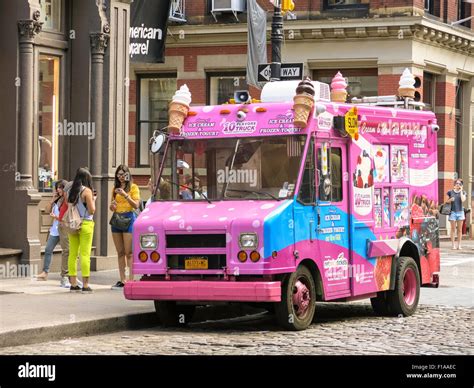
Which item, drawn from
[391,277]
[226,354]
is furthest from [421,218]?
[226,354]

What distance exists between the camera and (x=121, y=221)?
17.5m

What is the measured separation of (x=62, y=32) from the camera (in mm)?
20656

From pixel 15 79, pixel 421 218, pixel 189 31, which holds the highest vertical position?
pixel 189 31

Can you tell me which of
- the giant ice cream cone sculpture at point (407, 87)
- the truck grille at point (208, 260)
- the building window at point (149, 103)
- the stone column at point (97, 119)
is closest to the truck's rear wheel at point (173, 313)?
the truck grille at point (208, 260)

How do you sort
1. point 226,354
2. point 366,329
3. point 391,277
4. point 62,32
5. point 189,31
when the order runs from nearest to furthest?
point 226,354 < point 366,329 < point 391,277 < point 62,32 < point 189,31

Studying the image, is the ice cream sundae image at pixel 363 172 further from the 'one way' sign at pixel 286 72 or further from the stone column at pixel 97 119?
the stone column at pixel 97 119

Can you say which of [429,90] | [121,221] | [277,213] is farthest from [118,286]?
[429,90]

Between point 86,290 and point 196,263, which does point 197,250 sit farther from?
point 86,290

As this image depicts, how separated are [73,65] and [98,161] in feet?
5.71

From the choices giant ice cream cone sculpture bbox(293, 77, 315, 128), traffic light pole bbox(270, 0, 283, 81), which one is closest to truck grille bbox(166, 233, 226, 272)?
giant ice cream cone sculpture bbox(293, 77, 315, 128)

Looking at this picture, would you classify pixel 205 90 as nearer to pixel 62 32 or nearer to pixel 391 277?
pixel 62 32

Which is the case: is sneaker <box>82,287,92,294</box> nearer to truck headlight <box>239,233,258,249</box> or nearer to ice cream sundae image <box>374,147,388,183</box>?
truck headlight <box>239,233,258,249</box>

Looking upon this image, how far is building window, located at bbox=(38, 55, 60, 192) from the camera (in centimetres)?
2012

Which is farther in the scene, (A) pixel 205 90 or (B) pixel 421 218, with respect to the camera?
(A) pixel 205 90
